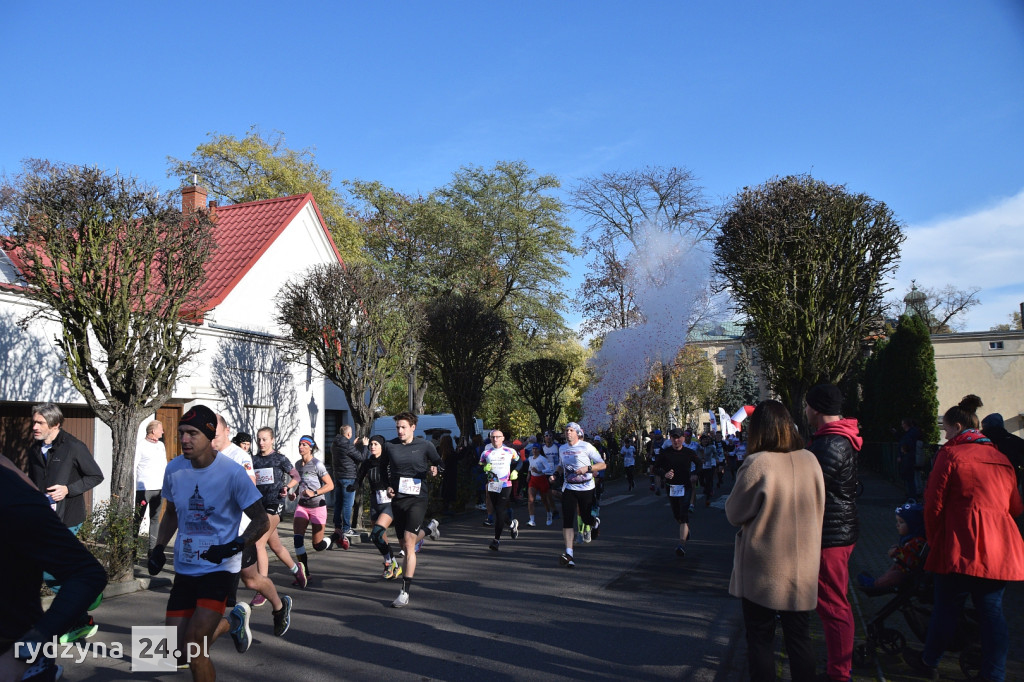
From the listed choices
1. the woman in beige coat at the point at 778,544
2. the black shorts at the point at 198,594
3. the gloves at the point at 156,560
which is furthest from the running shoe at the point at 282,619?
the woman in beige coat at the point at 778,544

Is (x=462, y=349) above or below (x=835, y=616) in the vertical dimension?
above

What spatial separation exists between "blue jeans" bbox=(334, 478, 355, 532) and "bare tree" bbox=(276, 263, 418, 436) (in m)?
3.68

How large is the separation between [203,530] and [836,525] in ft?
12.4

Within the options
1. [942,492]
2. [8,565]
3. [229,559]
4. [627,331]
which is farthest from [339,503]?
[627,331]

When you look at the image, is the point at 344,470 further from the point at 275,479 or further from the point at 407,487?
the point at 407,487

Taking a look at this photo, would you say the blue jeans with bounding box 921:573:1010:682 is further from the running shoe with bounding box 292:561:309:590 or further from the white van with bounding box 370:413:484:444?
the white van with bounding box 370:413:484:444

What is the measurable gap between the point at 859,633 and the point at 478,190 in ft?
108

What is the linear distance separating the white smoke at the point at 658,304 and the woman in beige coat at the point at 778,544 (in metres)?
32.5

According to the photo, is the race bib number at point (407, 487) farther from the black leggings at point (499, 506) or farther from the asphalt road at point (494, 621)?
the black leggings at point (499, 506)

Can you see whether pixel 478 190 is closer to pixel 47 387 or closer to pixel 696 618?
pixel 47 387

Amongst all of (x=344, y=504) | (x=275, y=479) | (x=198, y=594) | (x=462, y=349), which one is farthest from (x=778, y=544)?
(x=462, y=349)

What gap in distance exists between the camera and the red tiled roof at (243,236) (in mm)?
17817

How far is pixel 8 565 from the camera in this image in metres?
2.35

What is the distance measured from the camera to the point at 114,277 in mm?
9578
